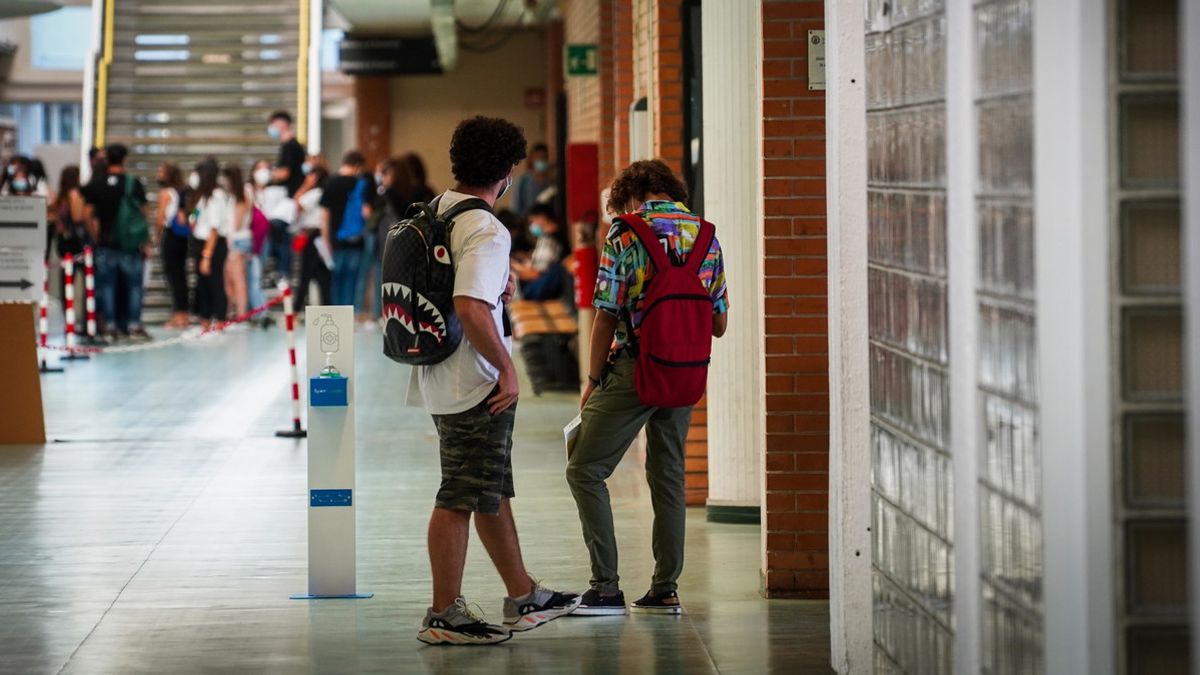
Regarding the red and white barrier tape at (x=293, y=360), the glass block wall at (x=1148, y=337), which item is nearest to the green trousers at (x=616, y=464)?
the glass block wall at (x=1148, y=337)

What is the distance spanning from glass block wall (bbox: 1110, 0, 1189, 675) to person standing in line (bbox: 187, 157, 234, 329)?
16.5m

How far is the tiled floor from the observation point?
5.76m

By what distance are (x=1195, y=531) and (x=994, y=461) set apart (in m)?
Result: 0.93

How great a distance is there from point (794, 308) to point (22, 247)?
7.40 meters

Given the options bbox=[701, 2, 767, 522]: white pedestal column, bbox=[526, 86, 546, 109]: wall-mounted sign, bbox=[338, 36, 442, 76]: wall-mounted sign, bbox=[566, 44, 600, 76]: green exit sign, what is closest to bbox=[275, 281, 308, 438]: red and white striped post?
bbox=[701, 2, 767, 522]: white pedestal column

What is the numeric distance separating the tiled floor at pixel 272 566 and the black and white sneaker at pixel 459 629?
0.04 metres

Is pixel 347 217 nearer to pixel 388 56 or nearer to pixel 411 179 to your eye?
pixel 411 179

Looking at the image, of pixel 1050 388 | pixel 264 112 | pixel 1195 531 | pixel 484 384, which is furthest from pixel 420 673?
pixel 264 112

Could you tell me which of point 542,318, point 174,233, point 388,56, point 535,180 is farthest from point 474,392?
point 388,56

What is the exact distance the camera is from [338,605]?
6.54m

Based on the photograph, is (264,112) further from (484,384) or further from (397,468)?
(484,384)

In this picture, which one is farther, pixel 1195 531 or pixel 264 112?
pixel 264 112

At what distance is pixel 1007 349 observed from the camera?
3658mm

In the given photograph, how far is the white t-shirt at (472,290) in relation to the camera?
5.53 m
